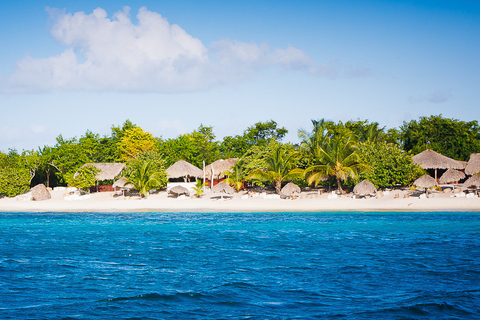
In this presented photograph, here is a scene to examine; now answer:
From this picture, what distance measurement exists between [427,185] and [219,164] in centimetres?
2102

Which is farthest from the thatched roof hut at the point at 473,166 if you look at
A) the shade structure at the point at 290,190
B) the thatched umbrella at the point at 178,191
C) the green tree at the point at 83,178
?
the green tree at the point at 83,178

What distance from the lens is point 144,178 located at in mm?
37500

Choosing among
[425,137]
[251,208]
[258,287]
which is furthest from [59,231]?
[425,137]

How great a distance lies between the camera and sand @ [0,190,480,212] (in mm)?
29750

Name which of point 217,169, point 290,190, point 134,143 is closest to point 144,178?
point 217,169

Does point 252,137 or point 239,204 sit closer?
point 239,204

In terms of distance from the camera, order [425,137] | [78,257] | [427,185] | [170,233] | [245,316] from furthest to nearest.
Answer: [425,137]
[427,185]
[170,233]
[78,257]
[245,316]

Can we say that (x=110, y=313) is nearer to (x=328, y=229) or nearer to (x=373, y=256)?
(x=373, y=256)

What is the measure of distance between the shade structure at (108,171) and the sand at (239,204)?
369cm

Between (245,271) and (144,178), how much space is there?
84.2 ft

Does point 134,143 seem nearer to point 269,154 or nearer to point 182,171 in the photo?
point 182,171

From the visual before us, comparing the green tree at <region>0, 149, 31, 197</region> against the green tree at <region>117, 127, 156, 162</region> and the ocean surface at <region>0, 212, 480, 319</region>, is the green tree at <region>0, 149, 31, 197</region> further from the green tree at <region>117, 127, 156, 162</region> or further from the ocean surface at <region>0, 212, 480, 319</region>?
the ocean surface at <region>0, 212, 480, 319</region>

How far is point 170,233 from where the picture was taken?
72.5ft

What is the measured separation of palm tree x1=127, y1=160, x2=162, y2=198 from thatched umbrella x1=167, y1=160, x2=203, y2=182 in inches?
167
